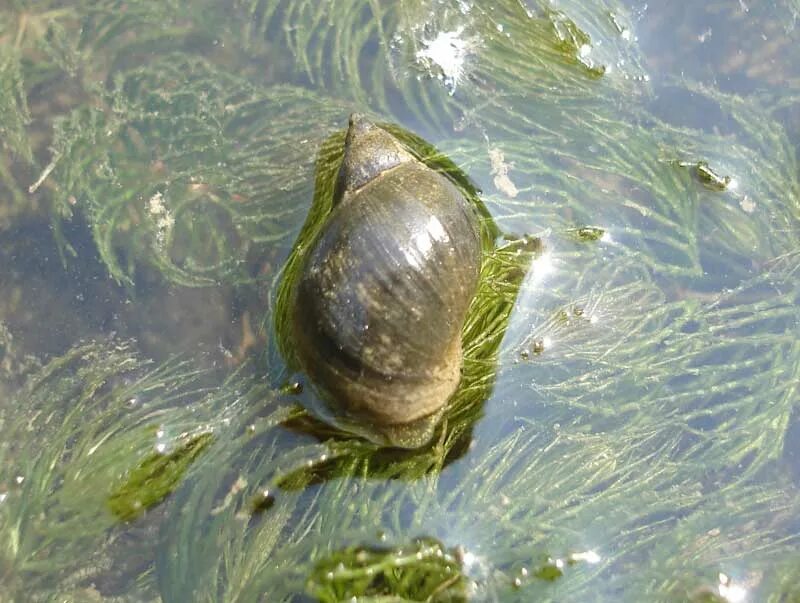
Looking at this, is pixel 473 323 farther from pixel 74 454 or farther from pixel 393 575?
pixel 74 454

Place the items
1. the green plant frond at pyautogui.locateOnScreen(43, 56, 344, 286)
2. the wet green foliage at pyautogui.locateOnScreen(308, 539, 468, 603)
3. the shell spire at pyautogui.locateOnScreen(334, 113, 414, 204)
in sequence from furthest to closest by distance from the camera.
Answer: the green plant frond at pyautogui.locateOnScreen(43, 56, 344, 286) → the shell spire at pyautogui.locateOnScreen(334, 113, 414, 204) → the wet green foliage at pyautogui.locateOnScreen(308, 539, 468, 603)

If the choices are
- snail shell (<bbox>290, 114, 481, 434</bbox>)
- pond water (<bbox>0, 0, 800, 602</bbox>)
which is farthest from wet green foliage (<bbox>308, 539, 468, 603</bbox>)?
snail shell (<bbox>290, 114, 481, 434</bbox>)

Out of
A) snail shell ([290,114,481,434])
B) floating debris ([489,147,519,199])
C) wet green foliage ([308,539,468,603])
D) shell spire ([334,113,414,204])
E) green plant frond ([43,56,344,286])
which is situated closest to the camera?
snail shell ([290,114,481,434])

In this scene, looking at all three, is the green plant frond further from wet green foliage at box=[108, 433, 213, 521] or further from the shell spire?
wet green foliage at box=[108, 433, 213, 521]

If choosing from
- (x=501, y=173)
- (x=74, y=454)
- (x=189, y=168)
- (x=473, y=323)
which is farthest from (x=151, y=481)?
(x=501, y=173)

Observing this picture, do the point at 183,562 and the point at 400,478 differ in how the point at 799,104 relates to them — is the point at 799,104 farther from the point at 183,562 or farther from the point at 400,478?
the point at 183,562

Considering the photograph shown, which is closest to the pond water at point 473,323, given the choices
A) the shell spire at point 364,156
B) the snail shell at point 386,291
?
the snail shell at point 386,291
